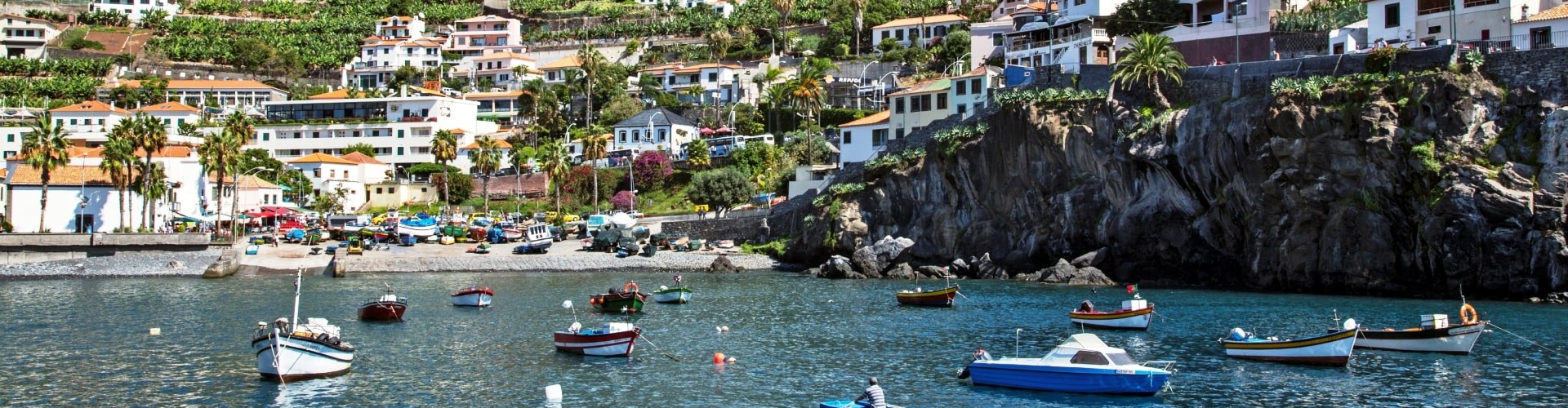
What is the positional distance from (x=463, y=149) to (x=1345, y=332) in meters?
99.8

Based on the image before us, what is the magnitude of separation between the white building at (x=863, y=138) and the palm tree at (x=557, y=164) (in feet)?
71.5

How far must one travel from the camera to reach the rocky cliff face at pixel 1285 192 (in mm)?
61531

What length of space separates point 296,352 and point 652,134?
8126cm

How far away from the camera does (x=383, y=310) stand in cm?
5753

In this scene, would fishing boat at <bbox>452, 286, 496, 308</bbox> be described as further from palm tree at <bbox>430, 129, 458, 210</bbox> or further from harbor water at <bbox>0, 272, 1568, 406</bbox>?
palm tree at <bbox>430, 129, 458, 210</bbox>

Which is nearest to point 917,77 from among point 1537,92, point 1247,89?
point 1247,89

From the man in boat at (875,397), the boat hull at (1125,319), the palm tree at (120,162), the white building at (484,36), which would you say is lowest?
the man in boat at (875,397)

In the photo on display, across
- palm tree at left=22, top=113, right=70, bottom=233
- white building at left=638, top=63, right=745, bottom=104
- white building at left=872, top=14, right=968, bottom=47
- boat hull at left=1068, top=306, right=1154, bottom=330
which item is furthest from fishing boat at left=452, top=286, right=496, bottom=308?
white building at left=872, top=14, right=968, bottom=47

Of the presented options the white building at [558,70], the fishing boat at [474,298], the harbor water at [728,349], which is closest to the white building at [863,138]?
the harbor water at [728,349]

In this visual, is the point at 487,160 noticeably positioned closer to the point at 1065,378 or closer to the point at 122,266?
the point at 122,266

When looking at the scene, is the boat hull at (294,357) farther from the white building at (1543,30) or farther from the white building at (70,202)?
the white building at (1543,30)

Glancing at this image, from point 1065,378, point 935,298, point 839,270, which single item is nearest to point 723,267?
point 839,270

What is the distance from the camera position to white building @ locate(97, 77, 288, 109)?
490 feet

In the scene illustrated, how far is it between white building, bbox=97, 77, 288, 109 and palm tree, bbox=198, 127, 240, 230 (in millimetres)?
59938
